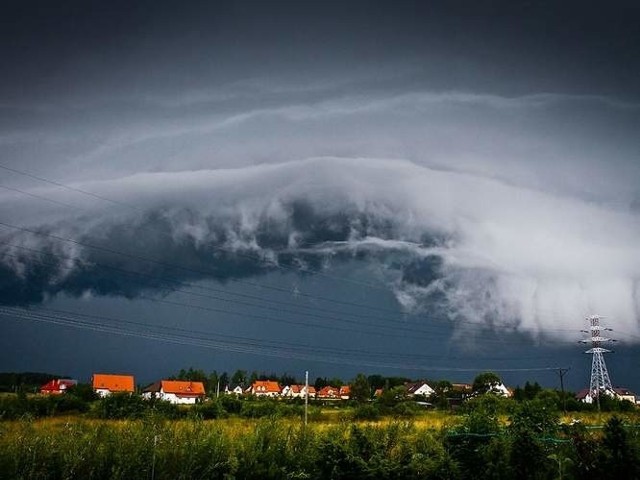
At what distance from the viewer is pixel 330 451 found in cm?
1334

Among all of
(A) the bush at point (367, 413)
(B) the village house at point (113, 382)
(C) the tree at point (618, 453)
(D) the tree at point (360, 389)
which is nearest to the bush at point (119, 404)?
(A) the bush at point (367, 413)

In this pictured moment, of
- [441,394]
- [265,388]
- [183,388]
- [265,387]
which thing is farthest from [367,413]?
[265,387]

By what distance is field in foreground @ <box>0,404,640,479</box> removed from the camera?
11008mm

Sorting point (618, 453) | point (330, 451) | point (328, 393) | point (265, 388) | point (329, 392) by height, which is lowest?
point (328, 393)

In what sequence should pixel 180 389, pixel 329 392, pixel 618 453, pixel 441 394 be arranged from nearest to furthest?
pixel 618 453 → pixel 441 394 → pixel 180 389 → pixel 329 392

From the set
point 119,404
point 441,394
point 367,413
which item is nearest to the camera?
point 119,404

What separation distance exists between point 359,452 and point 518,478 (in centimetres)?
388

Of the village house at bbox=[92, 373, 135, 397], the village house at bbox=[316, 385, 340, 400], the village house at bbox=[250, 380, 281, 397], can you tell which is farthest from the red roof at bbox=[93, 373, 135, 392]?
the village house at bbox=[316, 385, 340, 400]

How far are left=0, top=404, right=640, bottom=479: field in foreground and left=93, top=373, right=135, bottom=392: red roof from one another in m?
89.9

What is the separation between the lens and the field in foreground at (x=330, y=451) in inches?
433

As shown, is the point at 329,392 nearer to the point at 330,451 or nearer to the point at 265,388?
the point at 265,388

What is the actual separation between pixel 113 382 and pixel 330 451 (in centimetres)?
9500

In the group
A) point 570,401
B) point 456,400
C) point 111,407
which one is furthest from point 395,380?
point 111,407

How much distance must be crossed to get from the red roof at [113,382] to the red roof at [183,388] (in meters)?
6.21
